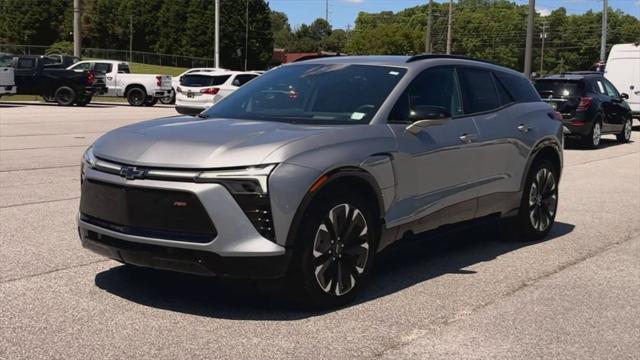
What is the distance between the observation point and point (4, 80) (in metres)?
26.1

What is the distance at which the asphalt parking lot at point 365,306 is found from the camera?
429 centimetres

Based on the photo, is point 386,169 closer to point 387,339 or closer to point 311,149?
point 311,149

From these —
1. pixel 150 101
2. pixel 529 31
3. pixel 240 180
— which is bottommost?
pixel 150 101

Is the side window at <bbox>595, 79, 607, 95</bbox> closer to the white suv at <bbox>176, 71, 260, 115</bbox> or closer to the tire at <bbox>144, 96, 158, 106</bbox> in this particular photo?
the white suv at <bbox>176, 71, 260, 115</bbox>

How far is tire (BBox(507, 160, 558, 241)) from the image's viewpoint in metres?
7.18

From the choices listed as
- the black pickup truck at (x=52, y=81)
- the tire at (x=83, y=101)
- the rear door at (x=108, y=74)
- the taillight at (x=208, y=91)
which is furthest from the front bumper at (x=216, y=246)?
the rear door at (x=108, y=74)

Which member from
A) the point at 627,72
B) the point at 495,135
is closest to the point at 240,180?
the point at 495,135

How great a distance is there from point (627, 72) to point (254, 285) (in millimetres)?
22963

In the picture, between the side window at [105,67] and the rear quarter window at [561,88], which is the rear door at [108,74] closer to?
the side window at [105,67]

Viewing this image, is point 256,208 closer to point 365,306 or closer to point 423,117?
point 365,306

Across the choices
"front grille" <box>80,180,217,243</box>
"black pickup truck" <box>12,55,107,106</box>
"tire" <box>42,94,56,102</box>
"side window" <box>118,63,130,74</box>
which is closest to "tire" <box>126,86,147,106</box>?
"side window" <box>118,63,130,74</box>

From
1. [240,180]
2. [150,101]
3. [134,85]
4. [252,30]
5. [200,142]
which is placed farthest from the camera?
[252,30]

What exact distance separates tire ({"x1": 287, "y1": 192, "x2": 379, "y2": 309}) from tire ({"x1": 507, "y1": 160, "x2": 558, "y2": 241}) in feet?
8.08

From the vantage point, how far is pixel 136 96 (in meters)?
31.9
